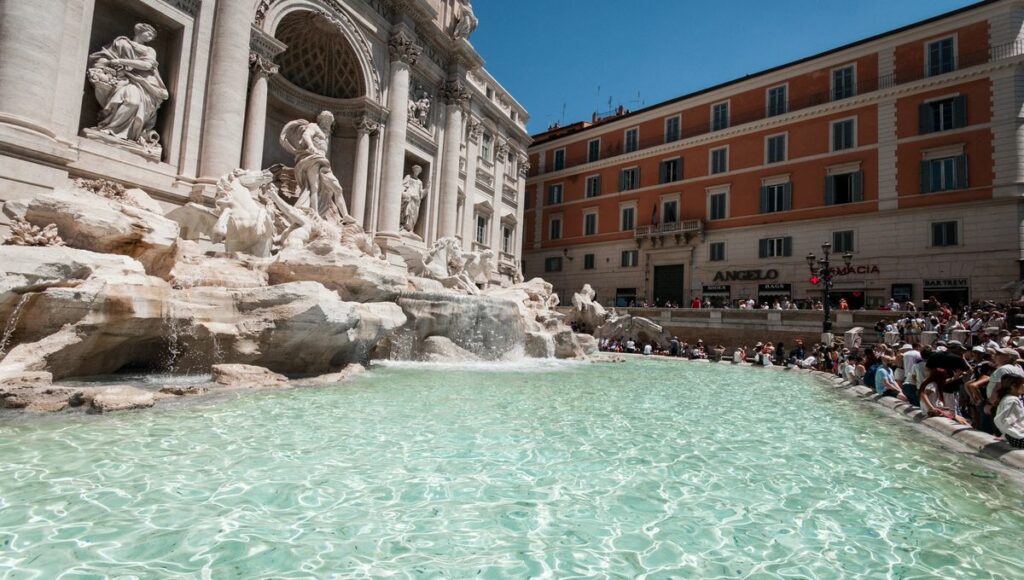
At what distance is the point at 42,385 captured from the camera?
17.0ft

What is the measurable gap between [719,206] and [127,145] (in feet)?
86.1

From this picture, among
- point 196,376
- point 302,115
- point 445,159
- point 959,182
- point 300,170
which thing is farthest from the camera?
point 445,159

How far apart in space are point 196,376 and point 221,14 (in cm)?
1113

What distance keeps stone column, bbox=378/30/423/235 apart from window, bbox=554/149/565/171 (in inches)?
686

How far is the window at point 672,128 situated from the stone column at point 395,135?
17045 millimetres

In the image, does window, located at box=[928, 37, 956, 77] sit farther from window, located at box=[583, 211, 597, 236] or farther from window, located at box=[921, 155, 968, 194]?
window, located at box=[583, 211, 597, 236]

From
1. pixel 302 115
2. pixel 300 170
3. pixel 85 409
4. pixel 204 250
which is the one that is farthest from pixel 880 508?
pixel 302 115

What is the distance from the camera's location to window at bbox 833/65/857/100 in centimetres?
2502

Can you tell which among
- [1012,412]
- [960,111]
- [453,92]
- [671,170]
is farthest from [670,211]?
[1012,412]

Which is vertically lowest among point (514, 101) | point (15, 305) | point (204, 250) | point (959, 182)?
point (15, 305)

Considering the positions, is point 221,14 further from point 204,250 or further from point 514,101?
point 514,101

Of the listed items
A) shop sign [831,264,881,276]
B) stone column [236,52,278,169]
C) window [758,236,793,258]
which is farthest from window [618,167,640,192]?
stone column [236,52,278,169]

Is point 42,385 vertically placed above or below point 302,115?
below

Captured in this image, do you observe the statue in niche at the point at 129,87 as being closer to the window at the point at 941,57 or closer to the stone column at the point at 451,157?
the stone column at the point at 451,157
